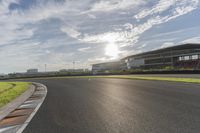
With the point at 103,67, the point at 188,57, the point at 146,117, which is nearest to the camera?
the point at 146,117

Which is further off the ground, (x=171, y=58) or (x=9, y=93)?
(x=171, y=58)

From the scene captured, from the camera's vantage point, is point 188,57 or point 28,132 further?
point 188,57

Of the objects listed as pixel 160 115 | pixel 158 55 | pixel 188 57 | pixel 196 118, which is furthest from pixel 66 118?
pixel 158 55

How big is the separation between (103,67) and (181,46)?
259ft

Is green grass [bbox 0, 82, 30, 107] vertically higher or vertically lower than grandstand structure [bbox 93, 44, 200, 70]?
lower

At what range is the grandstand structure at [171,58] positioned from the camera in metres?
86.5

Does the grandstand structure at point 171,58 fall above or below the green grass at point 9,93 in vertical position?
above

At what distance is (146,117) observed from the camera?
7215 millimetres

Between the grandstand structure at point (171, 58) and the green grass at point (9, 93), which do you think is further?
the grandstand structure at point (171, 58)

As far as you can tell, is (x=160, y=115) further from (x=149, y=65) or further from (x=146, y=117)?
(x=149, y=65)

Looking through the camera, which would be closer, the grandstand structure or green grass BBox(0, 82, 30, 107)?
green grass BBox(0, 82, 30, 107)

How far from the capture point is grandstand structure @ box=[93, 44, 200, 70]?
86500 millimetres

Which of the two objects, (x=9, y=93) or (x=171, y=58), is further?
(x=171, y=58)

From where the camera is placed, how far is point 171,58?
100 meters
